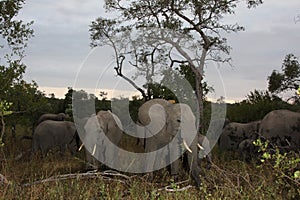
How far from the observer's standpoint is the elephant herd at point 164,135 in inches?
431

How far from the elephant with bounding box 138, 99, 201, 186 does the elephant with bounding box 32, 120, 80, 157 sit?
14.2ft

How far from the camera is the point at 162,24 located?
1628 centimetres

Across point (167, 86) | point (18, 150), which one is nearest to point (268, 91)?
point (167, 86)

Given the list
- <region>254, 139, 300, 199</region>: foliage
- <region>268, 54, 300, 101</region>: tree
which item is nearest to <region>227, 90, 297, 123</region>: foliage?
<region>268, 54, 300, 101</region>: tree

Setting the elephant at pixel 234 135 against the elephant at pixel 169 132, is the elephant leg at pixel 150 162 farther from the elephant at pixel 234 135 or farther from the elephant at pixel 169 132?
the elephant at pixel 234 135

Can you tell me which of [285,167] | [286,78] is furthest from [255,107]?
[285,167]

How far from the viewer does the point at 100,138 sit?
542 inches

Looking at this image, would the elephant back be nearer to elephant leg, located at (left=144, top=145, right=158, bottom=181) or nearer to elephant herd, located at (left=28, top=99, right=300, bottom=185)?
elephant herd, located at (left=28, top=99, right=300, bottom=185)

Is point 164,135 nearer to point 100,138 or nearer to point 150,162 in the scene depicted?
point 150,162

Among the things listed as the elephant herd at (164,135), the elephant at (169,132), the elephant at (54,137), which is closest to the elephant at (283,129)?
the elephant herd at (164,135)

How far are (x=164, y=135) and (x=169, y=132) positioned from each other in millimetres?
162

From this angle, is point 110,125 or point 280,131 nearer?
point 280,131

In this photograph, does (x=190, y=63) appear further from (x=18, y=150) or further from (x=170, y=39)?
(x=18, y=150)

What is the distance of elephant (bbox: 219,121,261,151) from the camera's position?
17.3 meters
